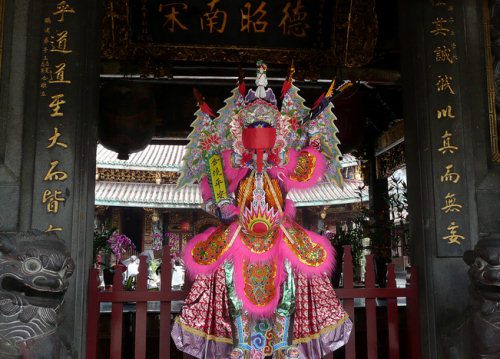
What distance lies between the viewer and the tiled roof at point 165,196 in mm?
14555

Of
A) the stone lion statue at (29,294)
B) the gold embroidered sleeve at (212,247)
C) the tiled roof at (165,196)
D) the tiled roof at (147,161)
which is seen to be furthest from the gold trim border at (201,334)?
the tiled roof at (147,161)

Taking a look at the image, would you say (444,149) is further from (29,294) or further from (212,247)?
(29,294)

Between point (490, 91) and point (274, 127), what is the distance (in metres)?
1.67

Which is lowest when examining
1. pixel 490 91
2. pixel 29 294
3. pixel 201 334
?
pixel 201 334

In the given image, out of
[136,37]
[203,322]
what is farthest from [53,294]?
[136,37]

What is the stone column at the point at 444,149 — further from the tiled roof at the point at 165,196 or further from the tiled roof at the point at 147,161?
the tiled roof at the point at 165,196

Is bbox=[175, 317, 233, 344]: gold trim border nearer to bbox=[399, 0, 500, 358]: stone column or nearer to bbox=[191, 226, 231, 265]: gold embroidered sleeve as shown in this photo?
bbox=[191, 226, 231, 265]: gold embroidered sleeve

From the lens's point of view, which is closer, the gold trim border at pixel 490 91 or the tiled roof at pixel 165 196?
the gold trim border at pixel 490 91

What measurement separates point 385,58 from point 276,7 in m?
1.82

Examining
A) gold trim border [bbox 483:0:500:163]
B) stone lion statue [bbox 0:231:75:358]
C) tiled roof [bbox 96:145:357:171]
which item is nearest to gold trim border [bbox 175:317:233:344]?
stone lion statue [bbox 0:231:75:358]

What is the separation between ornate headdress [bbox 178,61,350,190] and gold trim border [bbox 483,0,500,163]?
1141 mm

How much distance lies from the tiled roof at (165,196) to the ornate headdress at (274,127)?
10.8 metres

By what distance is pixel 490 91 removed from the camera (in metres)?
3.87

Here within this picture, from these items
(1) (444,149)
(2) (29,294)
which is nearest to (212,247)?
(2) (29,294)
